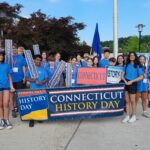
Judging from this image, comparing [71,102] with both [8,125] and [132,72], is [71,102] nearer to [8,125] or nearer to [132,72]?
[8,125]

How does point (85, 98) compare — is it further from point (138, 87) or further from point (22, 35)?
point (22, 35)

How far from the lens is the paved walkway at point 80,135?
6.12m

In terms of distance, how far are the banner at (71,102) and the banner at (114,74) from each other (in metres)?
0.60

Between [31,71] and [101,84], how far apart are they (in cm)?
164

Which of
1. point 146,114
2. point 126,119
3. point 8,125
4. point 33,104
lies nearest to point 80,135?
point 33,104

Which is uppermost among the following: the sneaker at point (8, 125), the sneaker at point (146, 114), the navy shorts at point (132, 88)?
the navy shorts at point (132, 88)

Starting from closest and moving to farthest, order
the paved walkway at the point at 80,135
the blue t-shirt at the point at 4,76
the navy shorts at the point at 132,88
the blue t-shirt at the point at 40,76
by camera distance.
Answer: the paved walkway at the point at 80,135, the blue t-shirt at the point at 4,76, the blue t-shirt at the point at 40,76, the navy shorts at the point at 132,88

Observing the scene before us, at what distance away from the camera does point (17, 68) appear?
28.9ft

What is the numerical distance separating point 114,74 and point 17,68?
8.13 feet

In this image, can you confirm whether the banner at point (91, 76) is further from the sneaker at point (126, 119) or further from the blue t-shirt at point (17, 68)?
the blue t-shirt at point (17, 68)

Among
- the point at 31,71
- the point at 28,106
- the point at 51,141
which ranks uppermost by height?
the point at 31,71

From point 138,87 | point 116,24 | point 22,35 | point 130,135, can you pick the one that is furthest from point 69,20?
point 130,135

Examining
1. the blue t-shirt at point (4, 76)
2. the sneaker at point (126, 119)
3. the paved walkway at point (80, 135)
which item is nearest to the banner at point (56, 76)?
the paved walkway at point (80, 135)

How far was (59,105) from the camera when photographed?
7707 mm
